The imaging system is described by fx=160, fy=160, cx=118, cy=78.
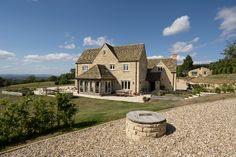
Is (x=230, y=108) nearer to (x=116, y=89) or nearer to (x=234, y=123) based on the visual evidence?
(x=234, y=123)

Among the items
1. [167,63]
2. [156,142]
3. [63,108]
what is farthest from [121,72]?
[156,142]

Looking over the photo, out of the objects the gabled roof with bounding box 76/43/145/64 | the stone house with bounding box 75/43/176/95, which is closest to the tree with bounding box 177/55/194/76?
the stone house with bounding box 75/43/176/95

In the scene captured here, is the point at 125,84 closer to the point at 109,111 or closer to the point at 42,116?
the point at 109,111

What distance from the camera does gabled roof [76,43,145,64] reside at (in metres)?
27.2

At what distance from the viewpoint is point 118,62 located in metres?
28.1

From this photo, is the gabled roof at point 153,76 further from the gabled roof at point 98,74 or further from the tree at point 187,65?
the tree at point 187,65

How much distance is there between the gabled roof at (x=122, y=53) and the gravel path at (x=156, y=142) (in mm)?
18792

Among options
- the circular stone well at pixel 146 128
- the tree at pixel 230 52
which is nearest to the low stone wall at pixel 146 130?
the circular stone well at pixel 146 128

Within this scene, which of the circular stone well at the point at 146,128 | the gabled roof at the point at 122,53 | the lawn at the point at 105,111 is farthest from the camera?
the gabled roof at the point at 122,53

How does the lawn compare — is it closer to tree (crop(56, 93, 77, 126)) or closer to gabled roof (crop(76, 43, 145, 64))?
tree (crop(56, 93, 77, 126))

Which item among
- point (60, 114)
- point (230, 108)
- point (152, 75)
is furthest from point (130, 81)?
point (60, 114)

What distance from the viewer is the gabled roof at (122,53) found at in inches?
1070

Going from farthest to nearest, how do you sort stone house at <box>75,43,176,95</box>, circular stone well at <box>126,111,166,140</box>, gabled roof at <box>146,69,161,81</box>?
gabled roof at <box>146,69,161,81</box> < stone house at <box>75,43,176,95</box> < circular stone well at <box>126,111,166,140</box>

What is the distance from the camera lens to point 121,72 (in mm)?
27922
